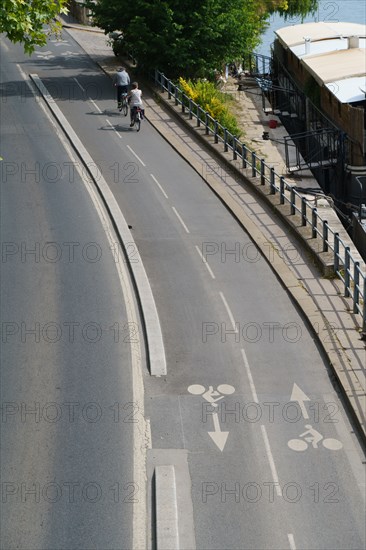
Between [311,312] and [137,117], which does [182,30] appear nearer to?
[137,117]

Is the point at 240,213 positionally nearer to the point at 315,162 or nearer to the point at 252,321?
the point at 252,321

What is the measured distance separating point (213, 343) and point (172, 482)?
5.13 m

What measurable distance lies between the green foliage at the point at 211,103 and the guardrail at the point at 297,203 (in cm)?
43

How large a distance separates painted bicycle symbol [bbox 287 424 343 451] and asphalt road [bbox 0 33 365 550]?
2 cm

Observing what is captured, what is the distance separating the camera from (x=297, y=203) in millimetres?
27656

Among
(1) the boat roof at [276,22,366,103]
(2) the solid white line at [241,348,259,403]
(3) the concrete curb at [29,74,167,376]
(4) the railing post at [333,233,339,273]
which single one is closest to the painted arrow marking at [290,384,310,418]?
(2) the solid white line at [241,348,259,403]

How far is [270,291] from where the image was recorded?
844 inches

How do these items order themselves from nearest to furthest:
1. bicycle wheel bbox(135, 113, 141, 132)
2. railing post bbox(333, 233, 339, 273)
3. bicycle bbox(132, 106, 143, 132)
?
railing post bbox(333, 233, 339, 273)
bicycle bbox(132, 106, 143, 132)
bicycle wheel bbox(135, 113, 141, 132)

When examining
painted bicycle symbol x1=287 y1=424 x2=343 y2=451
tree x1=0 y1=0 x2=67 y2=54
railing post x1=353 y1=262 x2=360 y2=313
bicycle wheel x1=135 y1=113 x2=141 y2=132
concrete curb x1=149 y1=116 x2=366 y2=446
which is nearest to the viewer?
painted bicycle symbol x1=287 y1=424 x2=343 y2=451

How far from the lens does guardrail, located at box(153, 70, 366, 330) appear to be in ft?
66.5

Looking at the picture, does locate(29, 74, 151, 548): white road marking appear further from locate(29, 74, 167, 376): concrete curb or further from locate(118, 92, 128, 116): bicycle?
locate(118, 92, 128, 116): bicycle

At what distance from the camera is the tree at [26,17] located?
19.0 metres

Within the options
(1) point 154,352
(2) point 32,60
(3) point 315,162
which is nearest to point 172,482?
(1) point 154,352

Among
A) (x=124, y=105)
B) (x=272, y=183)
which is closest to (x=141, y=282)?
(x=272, y=183)
